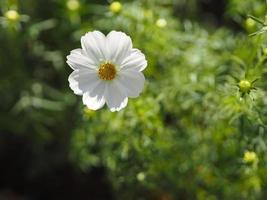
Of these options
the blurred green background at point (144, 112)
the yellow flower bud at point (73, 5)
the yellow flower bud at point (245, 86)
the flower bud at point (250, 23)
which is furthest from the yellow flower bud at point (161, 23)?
the yellow flower bud at point (245, 86)

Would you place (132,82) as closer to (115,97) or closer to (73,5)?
(115,97)

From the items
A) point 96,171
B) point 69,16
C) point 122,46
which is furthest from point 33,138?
point 122,46

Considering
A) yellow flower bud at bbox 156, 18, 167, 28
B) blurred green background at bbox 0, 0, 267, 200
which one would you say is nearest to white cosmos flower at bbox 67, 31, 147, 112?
blurred green background at bbox 0, 0, 267, 200

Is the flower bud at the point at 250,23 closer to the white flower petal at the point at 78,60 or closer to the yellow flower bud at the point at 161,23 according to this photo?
the yellow flower bud at the point at 161,23

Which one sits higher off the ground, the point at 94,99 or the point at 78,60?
the point at 78,60

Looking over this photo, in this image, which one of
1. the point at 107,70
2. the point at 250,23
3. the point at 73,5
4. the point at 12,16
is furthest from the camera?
the point at 73,5

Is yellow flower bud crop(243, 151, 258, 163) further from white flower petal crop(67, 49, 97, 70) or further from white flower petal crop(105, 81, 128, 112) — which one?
white flower petal crop(67, 49, 97, 70)

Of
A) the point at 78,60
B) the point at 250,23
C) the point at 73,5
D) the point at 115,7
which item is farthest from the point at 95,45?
the point at 73,5
